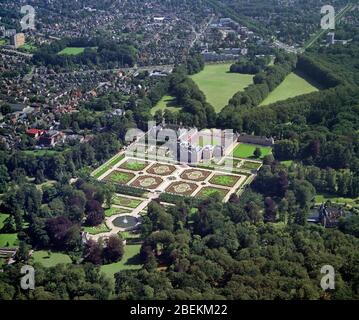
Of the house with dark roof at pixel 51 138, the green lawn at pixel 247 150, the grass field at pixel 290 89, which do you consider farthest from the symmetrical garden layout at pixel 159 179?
the grass field at pixel 290 89

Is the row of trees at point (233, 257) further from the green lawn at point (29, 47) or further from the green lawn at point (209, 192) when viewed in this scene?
the green lawn at point (29, 47)

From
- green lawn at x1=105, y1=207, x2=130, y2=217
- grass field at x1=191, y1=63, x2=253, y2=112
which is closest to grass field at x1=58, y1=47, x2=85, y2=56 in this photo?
grass field at x1=191, y1=63, x2=253, y2=112

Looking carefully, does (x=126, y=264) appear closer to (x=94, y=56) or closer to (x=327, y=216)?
(x=327, y=216)

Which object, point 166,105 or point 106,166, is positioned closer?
point 106,166

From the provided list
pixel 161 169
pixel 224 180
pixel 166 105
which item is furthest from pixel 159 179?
pixel 166 105

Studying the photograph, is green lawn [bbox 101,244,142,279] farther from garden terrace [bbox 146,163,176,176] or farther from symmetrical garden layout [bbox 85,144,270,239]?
garden terrace [bbox 146,163,176,176]

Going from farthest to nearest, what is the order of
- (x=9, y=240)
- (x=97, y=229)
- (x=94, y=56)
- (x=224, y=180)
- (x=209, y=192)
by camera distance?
(x=94, y=56) < (x=224, y=180) < (x=209, y=192) < (x=97, y=229) < (x=9, y=240)

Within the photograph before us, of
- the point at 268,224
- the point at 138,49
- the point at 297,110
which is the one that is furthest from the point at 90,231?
the point at 138,49
